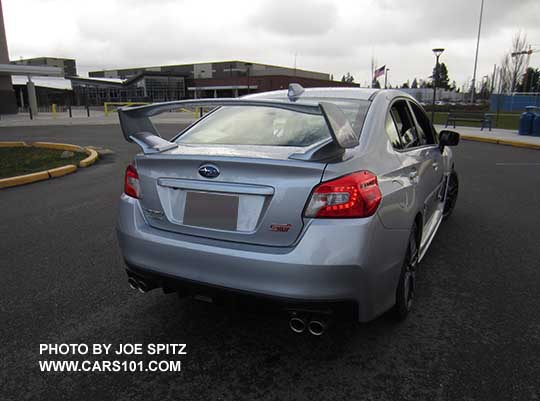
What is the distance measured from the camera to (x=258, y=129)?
120 inches

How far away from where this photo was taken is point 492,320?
299cm

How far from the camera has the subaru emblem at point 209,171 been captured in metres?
2.35

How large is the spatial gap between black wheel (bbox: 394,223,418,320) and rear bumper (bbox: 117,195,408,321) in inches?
12.0

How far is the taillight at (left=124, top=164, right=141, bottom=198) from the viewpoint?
8.80ft

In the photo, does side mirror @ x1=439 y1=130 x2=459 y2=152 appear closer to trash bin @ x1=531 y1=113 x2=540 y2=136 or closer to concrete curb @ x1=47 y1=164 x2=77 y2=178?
concrete curb @ x1=47 y1=164 x2=77 y2=178

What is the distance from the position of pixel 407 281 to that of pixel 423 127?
5.95 feet

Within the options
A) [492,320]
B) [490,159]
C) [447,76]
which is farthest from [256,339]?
[447,76]

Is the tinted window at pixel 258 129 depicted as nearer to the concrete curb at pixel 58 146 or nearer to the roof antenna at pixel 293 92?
the roof antenna at pixel 293 92

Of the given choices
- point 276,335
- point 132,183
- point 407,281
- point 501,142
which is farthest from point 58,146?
point 501,142

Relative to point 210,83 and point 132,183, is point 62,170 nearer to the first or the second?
point 132,183

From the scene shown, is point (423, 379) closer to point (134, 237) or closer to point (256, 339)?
point (256, 339)

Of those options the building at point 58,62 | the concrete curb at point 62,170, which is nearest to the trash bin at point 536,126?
the concrete curb at point 62,170

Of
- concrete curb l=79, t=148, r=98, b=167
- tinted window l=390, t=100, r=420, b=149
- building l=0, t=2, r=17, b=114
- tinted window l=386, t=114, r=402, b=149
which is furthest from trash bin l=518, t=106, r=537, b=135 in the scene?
building l=0, t=2, r=17, b=114

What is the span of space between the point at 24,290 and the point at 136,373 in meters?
1.59
